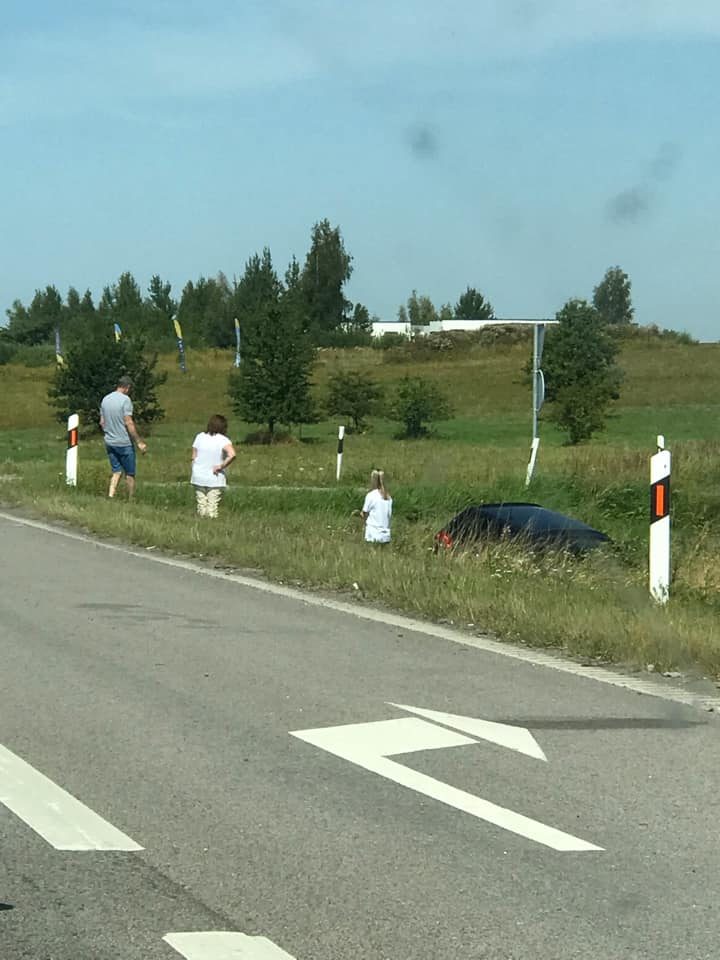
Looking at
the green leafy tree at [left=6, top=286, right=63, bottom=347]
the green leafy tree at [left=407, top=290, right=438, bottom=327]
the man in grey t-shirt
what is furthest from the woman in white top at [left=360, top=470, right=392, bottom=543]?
the green leafy tree at [left=407, top=290, right=438, bottom=327]

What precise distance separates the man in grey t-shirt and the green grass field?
0.69 metres

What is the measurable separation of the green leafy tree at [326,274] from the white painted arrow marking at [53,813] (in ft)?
445

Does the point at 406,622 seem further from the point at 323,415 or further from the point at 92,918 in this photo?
the point at 323,415

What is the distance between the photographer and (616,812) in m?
5.52

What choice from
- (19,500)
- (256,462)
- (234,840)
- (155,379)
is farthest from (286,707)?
(155,379)

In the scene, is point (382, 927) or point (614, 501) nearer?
→ point (382, 927)

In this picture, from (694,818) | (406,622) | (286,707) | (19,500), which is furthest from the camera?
(19,500)

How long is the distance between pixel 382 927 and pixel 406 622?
6076 mm

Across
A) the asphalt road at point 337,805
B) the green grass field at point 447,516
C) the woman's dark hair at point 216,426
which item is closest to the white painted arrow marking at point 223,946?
the asphalt road at point 337,805

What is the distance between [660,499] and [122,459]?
11004 mm

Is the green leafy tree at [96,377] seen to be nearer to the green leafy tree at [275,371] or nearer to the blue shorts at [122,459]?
the green leafy tree at [275,371]

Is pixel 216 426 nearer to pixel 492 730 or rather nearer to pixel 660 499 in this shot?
pixel 660 499

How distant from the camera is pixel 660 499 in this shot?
1104 cm

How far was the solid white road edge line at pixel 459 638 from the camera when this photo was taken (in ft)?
25.7
